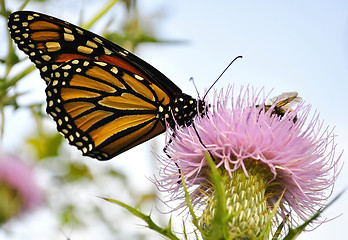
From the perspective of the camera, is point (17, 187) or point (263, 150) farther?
point (17, 187)

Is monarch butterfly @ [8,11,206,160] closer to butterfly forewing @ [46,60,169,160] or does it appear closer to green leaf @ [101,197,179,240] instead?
butterfly forewing @ [46,60,169,160]

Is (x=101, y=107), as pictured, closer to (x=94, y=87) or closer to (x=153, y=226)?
(x=94, y=87)

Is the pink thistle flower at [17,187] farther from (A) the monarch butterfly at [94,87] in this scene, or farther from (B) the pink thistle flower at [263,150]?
(B) the pink thistle flower at [263,150]

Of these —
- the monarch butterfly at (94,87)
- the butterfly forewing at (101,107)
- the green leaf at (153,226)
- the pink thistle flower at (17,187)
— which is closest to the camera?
the green leaf at (153,226)

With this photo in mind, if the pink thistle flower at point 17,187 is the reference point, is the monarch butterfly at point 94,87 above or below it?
above

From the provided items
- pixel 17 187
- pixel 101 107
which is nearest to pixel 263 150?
pixel 101 107

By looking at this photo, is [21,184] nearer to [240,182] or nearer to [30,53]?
[30,53]

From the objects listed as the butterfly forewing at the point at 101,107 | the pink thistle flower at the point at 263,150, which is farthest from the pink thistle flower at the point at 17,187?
the pink thistle flower at the point at 263,150
